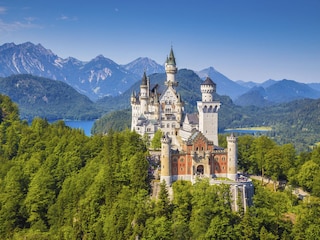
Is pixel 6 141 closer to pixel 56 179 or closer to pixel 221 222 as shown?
pixel 56 179

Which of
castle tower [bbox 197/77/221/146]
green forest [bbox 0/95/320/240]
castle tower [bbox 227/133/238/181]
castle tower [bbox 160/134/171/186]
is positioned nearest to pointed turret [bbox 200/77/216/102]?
castle tower [bbox 197/77/221/146]

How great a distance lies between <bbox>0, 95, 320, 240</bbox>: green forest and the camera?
49.7 metres

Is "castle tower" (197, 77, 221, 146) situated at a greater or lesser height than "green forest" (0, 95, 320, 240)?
greater

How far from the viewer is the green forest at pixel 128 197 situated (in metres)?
49.7

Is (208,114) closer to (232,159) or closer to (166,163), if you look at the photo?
(232,159)

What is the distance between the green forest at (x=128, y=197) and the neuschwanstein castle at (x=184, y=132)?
9.42 ft

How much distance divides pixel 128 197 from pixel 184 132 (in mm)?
22172

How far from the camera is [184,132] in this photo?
2869 inches

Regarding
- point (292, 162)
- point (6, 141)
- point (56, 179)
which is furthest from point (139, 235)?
point (6, 141)

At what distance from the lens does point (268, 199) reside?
54.3 m

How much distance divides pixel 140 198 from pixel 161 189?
9.36 ft

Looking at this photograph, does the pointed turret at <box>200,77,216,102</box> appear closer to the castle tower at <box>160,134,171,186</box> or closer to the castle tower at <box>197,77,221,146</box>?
the castle tower at <box>197,77,221,146</box>

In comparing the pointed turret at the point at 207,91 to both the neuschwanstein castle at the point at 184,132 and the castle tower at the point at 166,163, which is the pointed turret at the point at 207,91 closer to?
the neuschwanstein castle at the point at 184,132

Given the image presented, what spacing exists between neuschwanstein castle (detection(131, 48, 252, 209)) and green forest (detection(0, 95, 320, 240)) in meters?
2.87
